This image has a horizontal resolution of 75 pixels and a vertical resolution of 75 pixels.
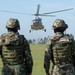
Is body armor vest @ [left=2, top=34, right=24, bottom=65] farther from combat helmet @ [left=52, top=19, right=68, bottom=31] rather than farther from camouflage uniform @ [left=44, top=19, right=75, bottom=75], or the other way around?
combat helmet @ [left=52, top=19, right=68, bottom=31]

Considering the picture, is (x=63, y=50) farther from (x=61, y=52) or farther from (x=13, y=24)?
(x=13, y=24)

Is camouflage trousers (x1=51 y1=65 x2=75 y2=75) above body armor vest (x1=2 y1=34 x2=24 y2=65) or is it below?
below

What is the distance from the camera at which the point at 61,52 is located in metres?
8.99

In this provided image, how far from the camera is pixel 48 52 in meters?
8.93

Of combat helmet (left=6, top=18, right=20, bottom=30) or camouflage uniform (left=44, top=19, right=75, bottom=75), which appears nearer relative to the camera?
combat helmet (left=6, top=18, right=20, bottom=30)

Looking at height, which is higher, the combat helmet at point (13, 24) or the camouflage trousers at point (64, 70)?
the combat helmet at point (13, 24)

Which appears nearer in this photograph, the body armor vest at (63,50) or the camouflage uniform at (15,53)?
the camouflage uniform at (15,53)

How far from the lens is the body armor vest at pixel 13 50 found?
28.8 ft

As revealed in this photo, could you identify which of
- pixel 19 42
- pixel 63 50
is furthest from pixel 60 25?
pixel 19 42

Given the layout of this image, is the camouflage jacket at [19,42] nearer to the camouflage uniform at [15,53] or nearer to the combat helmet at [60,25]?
the camouflage uniform at [15,53]

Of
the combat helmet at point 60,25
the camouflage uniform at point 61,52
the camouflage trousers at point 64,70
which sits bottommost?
the camouflage trousers at point 64,70

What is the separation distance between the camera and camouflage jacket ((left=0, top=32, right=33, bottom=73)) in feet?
28.7

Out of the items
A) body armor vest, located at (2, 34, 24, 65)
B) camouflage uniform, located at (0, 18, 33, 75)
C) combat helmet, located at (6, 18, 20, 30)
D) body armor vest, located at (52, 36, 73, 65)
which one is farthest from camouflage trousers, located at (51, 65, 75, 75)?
combat helmet, located at (6, 18, 20, 30)

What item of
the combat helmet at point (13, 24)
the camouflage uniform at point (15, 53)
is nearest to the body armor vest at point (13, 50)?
the camouflage uniform at point (15, 53)
